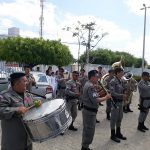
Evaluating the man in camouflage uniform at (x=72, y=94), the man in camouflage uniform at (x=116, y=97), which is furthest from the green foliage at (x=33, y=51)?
the man in camouflage uniform at (x=116, y=97)

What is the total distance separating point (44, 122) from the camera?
4551mm

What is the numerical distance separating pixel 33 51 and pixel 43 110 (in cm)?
3853

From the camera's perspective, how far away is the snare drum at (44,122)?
14.9 feet

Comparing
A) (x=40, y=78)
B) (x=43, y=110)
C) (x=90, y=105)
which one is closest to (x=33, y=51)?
(x=40, y=78)

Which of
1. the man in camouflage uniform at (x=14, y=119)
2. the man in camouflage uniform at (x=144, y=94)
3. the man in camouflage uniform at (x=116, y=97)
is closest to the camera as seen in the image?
the man in camouflage uniform at (x=14, y=119)

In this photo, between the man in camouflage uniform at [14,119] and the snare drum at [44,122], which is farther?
the man in camouflage uniform at [14,119]

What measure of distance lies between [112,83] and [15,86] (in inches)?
186

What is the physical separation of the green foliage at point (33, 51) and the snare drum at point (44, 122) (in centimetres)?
3775

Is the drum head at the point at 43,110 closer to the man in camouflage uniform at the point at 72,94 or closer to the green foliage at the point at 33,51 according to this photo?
the man in camouflage uniform at the point at 72,94

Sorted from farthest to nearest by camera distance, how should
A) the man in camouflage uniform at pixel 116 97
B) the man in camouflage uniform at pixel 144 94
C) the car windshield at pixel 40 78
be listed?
the car windshield at pixel 40 78, the man in camouflage uniform at pixel 144 94, the man in camouflage uniform at pixel 116 97

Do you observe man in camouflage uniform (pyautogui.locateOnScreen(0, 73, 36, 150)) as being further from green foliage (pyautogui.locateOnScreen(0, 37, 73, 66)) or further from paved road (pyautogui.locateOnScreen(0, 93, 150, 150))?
green foliage (pyautogui.locateOnScreen(0, 37, 73, 66))

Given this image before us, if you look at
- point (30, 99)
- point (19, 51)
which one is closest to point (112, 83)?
point (30, 99)

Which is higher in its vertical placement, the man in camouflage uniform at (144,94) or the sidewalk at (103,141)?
the man in camouflage uniform at (144,94)

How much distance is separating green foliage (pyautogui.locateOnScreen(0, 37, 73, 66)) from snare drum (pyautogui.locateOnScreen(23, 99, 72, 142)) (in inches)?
1486
